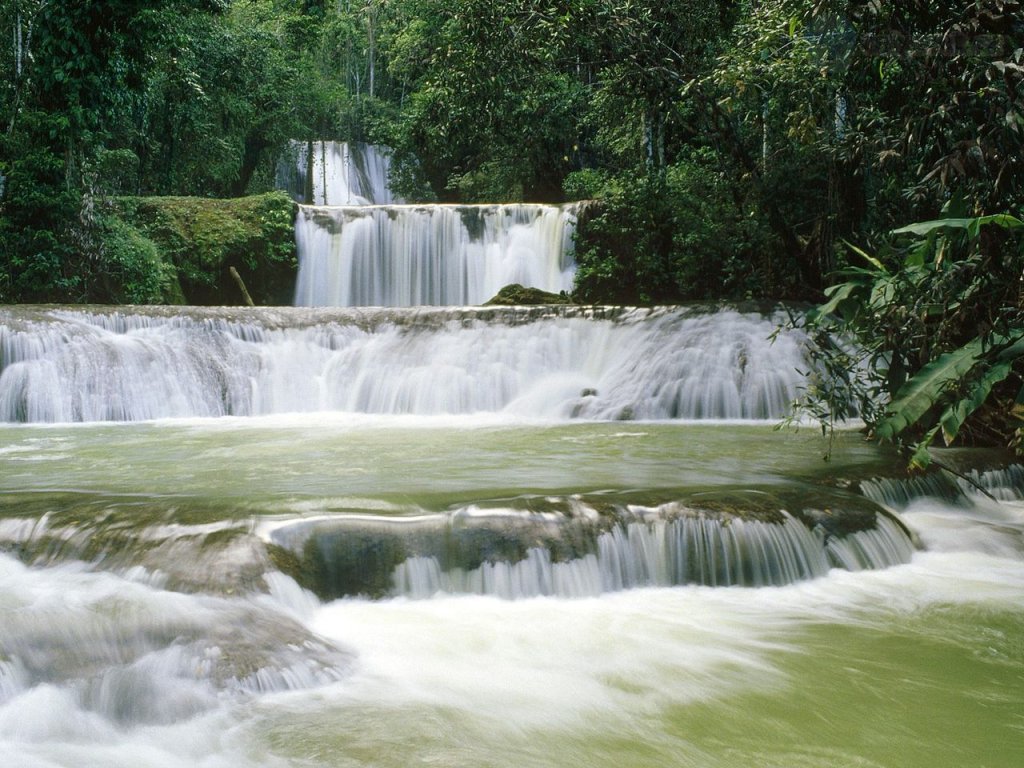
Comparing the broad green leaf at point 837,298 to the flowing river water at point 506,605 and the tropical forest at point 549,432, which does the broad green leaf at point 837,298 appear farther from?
the flowing river water at point 506,605

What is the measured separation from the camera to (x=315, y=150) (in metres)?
36.2

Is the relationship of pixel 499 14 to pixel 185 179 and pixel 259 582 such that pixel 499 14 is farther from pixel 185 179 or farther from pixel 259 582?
pixel 185 179

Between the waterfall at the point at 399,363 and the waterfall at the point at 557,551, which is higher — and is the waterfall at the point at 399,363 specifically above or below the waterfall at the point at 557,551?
above

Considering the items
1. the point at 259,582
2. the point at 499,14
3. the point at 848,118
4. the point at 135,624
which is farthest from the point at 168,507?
the point at 848,118

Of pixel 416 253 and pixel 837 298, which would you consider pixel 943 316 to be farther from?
pixel 416 253

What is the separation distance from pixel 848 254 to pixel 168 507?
38.2 ft

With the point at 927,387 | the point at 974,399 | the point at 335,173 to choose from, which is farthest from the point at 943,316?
the point at 335,173

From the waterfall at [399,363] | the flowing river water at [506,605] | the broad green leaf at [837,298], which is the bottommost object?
the flowing river water at [506,605]

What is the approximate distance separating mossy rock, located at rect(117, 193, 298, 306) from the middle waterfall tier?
1.44 feet

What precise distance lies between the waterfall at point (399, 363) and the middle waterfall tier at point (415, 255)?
638cm

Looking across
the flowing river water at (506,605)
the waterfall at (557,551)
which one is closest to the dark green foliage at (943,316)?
the flowing river water at (506,605)

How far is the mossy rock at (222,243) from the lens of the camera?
1908cm

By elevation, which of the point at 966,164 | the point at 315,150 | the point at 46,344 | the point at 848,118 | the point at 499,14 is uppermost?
the point at 315,150

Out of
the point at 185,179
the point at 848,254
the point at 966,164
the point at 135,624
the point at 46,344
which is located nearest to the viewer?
the point at 135,624
